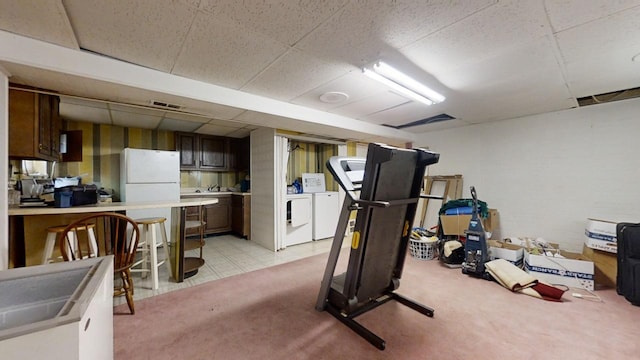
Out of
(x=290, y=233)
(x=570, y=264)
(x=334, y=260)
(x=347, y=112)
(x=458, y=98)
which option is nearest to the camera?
(x=334, y=260)

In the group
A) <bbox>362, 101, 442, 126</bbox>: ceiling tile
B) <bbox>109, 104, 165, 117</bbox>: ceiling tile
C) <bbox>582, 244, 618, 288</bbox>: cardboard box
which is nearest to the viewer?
<bbox>582, 244, 618, 288</bbox>: cardboard box

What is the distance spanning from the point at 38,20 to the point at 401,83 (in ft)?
9.55

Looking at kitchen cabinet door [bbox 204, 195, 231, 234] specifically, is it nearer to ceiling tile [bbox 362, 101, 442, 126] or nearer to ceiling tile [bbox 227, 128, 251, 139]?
ceiling tile [bbox 227, 128, 251, 139]

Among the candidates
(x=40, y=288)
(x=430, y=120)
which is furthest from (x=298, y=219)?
(x=40, y=288)

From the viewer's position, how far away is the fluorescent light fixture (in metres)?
2.25

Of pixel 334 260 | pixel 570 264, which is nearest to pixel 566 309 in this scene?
pixel 570 264

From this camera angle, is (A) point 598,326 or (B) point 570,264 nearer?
(A) point 598,326

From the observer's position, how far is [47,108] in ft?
8.07

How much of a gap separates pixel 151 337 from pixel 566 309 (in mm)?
3604

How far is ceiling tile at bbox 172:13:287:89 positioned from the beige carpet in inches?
89.7

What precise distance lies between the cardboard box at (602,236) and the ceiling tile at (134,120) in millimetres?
6190

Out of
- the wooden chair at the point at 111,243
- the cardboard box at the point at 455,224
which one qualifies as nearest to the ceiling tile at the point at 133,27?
the wooden chair at the point at 111,243

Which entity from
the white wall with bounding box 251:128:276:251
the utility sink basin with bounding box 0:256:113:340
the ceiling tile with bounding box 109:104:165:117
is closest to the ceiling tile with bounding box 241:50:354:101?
the white wall with bounding box 251:128:276:251

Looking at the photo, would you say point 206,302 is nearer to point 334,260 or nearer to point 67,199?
point 334,260
